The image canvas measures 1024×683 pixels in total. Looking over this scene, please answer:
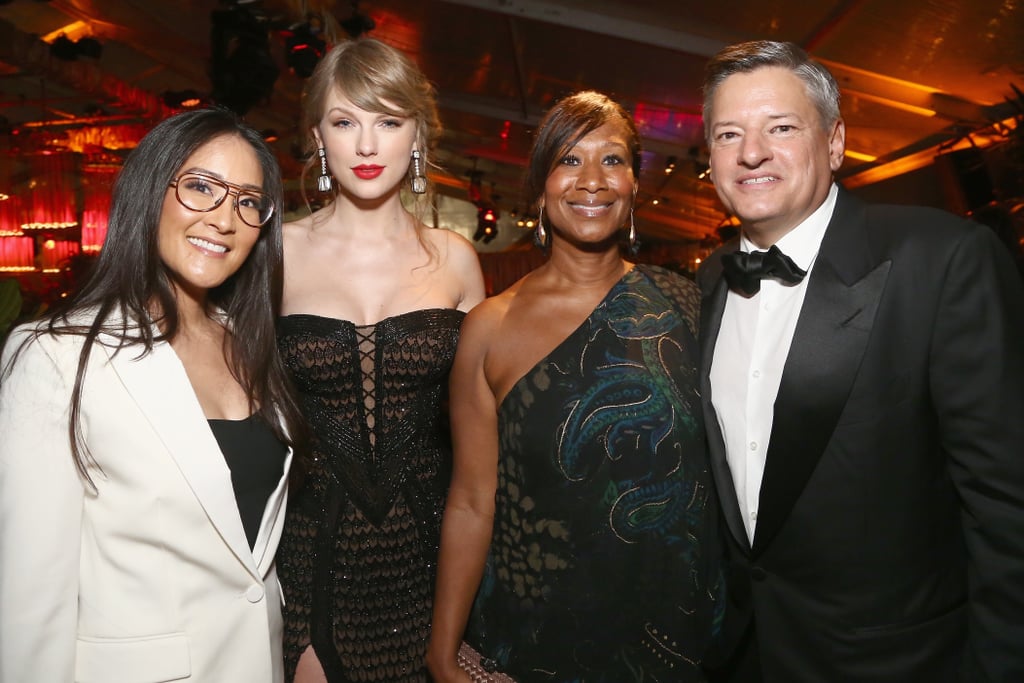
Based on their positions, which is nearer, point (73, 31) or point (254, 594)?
point (254, 594)

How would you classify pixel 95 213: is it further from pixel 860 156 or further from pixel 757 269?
pixel 757 269

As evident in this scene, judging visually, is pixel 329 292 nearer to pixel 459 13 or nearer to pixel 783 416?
pixel 783 416

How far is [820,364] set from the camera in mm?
1532

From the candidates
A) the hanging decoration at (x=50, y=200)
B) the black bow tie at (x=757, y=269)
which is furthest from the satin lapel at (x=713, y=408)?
the hanging decoration at (x=50, y=200)

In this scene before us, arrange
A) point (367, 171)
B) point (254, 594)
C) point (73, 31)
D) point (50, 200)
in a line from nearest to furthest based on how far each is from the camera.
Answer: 1. point (254, 594)
2. point (367, 171)
3. point (73, 31)
4. point (50, 200)

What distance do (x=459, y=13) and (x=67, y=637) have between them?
17.0 ft

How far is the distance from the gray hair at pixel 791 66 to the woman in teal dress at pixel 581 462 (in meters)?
0.40

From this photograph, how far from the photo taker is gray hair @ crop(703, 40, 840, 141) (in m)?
1.67

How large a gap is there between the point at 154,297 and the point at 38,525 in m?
A: 0.50

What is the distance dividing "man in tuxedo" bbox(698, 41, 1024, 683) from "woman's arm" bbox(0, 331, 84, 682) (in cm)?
129

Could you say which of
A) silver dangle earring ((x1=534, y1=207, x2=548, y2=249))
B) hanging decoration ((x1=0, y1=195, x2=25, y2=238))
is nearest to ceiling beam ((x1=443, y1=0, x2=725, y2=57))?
silver dangle earring ((x1=534, y1=207, x2=548, y2=249))

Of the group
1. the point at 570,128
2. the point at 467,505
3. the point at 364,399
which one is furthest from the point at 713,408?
the point at 364,399

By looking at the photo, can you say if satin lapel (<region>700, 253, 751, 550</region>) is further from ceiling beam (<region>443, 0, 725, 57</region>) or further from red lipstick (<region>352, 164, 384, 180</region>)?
ceiling beam (<region>443, 0, 725, 57</region>)

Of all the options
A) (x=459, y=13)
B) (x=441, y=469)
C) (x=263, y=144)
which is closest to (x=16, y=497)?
(x=263, y=144)
